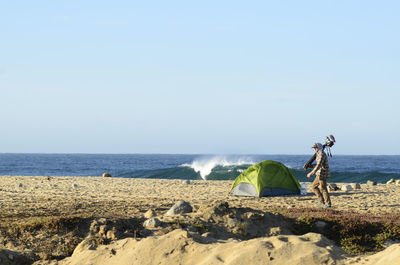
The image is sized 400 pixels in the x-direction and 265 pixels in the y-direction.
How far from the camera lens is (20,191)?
2114 centimetres

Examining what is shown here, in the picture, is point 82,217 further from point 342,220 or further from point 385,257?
point 385,257

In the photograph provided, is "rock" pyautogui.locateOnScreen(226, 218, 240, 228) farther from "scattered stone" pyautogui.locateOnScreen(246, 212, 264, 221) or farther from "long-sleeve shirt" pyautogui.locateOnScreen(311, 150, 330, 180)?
"long-sleeve shirt" pyautogui.locateOnScreen(311, 150, 330, 180)

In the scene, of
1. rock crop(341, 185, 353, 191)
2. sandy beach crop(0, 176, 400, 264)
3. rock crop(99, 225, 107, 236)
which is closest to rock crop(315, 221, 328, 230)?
sandy beach crop(0, 176, 400, 264)

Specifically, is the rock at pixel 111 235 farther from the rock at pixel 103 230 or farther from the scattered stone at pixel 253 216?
the scattered stone at pixel 253 216

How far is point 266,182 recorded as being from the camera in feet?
64.2

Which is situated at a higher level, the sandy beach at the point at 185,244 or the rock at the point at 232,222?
the rock at the point at 232,222

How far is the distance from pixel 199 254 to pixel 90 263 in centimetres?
191

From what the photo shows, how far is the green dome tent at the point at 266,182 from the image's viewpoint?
1945 cm

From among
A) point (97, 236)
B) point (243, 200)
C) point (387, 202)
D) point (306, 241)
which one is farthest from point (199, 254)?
point (387, 202)

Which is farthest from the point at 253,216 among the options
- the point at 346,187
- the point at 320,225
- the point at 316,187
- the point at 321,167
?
the point at 346,187

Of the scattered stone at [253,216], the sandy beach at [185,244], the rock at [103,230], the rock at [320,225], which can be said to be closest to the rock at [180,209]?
the sandy beach at [185,244]

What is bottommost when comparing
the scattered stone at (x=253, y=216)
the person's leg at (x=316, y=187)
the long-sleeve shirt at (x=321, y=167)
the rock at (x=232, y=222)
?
the rock at (x=232, y=222)

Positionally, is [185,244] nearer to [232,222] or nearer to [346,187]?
[232,222]

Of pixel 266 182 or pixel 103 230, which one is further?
pixel 266 182
